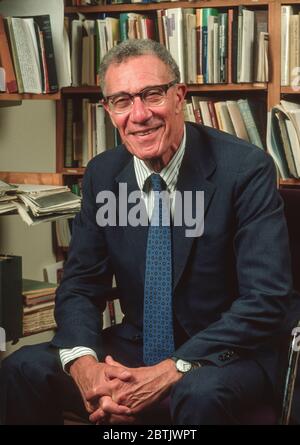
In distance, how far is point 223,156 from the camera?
1733 mm

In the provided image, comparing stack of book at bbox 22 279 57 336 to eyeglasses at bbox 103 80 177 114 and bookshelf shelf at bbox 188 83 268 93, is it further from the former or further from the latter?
bookshelf shelf at bbox 188 83 268 93

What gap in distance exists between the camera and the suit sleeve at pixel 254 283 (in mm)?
1580

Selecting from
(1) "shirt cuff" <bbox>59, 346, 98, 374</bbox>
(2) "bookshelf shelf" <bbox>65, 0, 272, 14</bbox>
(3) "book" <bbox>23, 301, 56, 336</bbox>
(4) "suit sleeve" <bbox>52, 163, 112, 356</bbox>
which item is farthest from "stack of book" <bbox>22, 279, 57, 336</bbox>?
(2) "bookshelf shelf" <bbox>65, 0, 272, 14</bbox>

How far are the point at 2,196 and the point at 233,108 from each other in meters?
1.24

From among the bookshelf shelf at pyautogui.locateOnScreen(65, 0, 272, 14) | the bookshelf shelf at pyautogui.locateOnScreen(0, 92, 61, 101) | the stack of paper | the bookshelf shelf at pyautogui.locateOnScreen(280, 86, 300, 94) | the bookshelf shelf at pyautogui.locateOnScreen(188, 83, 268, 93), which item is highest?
the bookshelf shelf at pyautogui.locateOnScreen(65, 0, 272, 14)

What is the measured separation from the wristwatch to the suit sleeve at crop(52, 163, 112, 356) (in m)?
0.28

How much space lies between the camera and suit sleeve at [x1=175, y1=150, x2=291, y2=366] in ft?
5.18

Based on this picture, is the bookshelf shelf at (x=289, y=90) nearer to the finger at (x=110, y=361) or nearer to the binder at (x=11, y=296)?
the binder at (x=11, y=296)

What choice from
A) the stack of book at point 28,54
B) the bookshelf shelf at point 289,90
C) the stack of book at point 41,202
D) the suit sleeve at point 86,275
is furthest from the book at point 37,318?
the bookshelf shelf at point 289,90

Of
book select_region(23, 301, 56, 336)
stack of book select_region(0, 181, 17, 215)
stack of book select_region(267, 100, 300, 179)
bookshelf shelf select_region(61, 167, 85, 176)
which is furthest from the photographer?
bookshelf shelf select_region(61, 167, 85, 176)

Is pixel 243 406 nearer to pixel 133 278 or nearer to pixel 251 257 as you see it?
pixel 251 257

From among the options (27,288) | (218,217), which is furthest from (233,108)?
(218,217)

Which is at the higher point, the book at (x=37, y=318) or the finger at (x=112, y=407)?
the book at (x=37, y=318)

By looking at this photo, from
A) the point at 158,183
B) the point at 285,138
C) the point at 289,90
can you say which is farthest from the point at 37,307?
the point at 289,90
